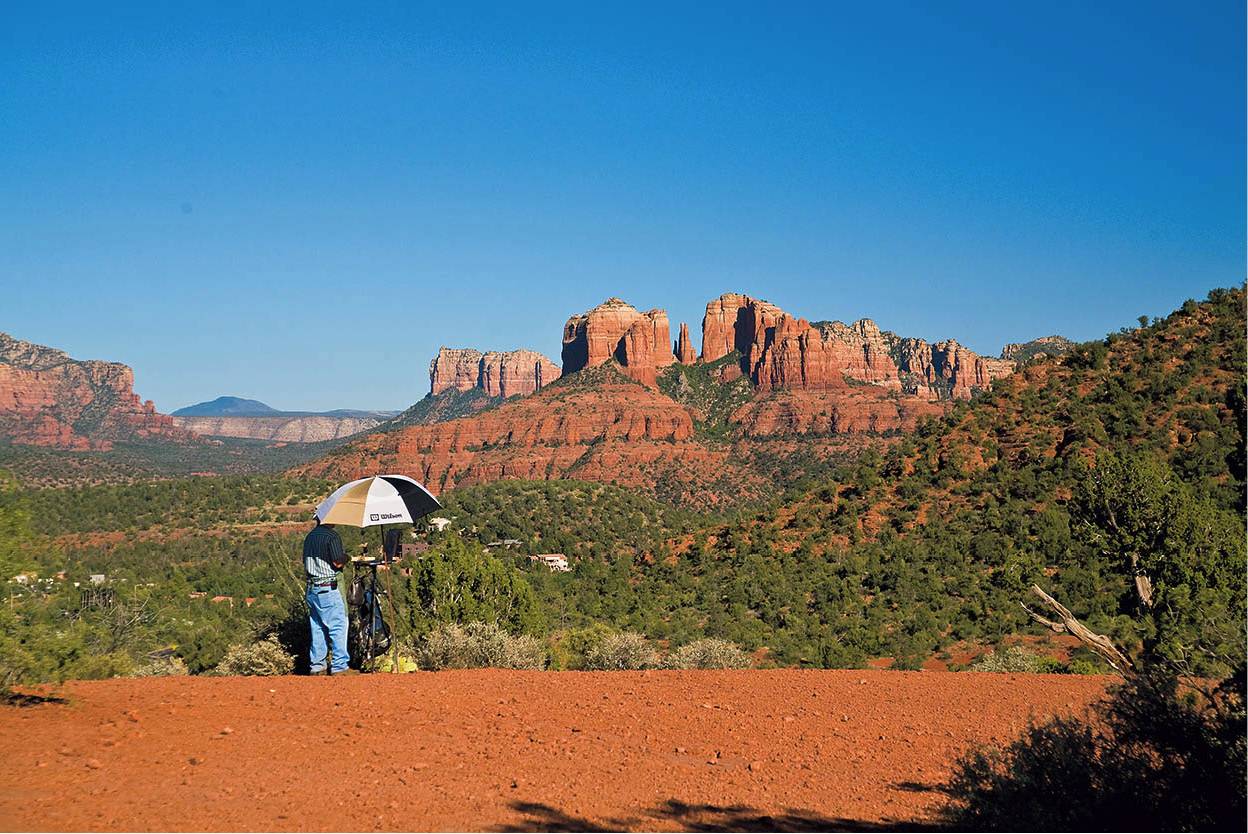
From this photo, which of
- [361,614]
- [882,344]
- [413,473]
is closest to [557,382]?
[413,473]

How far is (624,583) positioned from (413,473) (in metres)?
82.7

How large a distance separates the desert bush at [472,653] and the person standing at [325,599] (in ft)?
4.51

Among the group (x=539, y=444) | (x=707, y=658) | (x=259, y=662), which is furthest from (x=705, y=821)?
(x=539, y=444)

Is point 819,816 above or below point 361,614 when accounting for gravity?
below

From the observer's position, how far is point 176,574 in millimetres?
49562

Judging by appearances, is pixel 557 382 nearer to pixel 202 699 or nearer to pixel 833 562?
pixel 833 562

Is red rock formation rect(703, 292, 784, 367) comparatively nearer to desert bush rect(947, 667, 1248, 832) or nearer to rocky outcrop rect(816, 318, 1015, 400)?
rocky outcrop rect(816, 318, 1015, 400)

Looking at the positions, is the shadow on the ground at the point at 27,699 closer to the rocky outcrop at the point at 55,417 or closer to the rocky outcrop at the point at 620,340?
the rocky outcrop at the point at 620,340

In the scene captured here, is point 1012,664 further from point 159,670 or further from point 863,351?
point 863,351

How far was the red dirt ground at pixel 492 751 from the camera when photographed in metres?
5.65

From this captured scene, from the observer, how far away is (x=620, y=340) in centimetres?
15375

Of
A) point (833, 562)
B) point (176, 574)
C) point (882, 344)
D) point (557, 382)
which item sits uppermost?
point (882, 344)

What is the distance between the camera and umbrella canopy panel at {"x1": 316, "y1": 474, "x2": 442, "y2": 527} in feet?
34.7

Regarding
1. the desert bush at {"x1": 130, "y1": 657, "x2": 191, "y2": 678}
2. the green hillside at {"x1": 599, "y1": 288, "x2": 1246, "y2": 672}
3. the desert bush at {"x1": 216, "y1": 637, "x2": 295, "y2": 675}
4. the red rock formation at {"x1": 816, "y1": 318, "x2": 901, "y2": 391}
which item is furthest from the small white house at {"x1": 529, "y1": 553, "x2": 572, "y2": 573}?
the red rock formation at {"x1": 816, "y1": 318, "x2": 901, "y2": 391}
